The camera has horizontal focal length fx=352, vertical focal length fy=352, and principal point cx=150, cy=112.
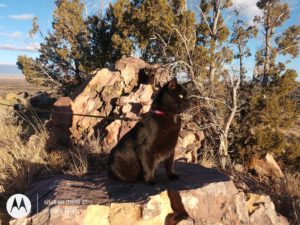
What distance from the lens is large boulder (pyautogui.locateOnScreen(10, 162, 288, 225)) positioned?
12.4 feet

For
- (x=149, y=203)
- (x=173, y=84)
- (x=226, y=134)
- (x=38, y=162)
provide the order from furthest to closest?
(x=226, y=134)
(x=38, y=162)
(x=173, y=84)
(x=149, y=203)

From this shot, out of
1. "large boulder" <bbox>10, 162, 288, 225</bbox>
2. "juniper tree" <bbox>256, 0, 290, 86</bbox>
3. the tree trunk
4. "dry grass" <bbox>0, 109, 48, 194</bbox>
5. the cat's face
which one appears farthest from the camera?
"juniper tree" <bbox>256, 0, 290, 86</bbox>

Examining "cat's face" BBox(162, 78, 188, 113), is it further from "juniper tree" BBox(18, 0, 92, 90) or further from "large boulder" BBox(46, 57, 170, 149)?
"juniper tree" BBox(18, 0, 92, 90)

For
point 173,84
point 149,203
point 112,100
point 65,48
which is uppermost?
point 65,48

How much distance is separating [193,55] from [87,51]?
17.2 feet

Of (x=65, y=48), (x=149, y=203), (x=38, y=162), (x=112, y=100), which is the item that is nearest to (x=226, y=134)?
(x=112, y=100)

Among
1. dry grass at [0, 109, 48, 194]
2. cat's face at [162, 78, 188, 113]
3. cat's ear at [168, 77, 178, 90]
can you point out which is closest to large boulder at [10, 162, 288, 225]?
dry grass at [0, 109, 48, 194]

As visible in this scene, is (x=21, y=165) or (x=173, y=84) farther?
(x=21, y=165)

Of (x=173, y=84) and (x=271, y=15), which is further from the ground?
(x=271, y=15)

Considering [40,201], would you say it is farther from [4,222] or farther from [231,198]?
[231,198]

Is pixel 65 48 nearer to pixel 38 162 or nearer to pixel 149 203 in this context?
pixel 38 162

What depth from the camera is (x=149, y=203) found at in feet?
12.9

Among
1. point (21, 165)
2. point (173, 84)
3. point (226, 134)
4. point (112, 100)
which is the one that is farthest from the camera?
point (226, 134)

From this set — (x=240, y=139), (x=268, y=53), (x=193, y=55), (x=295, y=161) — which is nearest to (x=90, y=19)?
(x=193, y=55)
